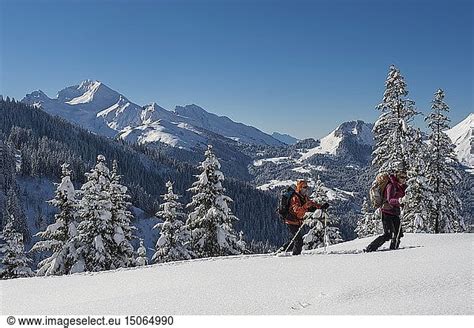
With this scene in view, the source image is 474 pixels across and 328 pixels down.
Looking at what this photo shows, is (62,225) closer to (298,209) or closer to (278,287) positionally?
(298,209)

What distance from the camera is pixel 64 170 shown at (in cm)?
2489

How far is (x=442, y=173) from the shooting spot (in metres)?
27.3

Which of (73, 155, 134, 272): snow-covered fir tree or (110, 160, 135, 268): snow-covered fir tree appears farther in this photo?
(110, 160, 135, 268): snow-covered fir tree

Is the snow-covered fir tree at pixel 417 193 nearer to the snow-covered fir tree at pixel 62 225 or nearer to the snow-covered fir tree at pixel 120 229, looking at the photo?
the snow-covered fir tree at pixel 120 229

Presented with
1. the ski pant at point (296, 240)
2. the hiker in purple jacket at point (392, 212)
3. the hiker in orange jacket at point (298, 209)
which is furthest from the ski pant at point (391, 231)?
the ski pant at point (296, 240)

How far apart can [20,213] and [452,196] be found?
114m

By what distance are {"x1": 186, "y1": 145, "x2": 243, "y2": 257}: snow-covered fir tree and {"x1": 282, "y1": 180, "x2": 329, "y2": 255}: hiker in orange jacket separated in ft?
50.2

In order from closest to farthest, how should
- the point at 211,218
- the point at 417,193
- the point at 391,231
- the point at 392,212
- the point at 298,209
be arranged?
1. the point at 392,212
2. the point at 391,231
3. the point at 298,209
4. the point at 211,218
5. the point at 417,193

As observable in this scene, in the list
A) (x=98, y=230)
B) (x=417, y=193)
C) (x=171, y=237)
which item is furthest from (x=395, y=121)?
(x=98, y=230)

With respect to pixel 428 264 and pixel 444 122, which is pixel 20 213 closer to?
pixel 444 122

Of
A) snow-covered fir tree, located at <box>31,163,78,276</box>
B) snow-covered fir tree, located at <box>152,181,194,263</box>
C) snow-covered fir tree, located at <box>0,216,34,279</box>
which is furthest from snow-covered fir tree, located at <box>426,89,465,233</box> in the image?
snow-covered fir tree, located at <box>0,216,34,279</box>

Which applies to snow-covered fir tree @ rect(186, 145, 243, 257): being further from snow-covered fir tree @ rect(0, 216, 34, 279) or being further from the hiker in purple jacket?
the hiker in purple jacket

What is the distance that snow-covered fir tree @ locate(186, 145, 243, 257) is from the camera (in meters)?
26.3

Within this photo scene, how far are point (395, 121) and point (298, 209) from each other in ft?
58.1
